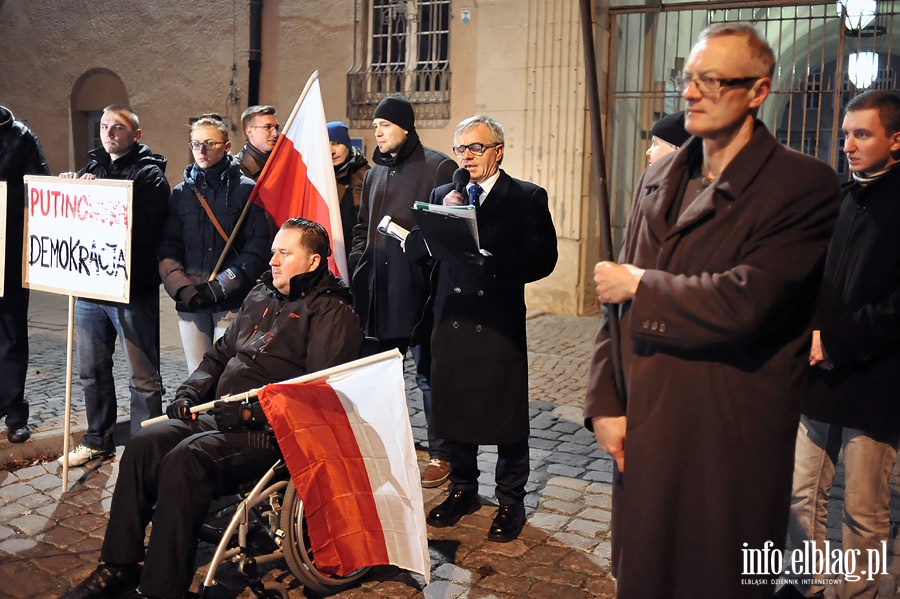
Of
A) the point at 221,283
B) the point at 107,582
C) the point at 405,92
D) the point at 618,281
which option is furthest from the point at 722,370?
the point at 405,92

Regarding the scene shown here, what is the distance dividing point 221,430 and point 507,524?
1.53 m

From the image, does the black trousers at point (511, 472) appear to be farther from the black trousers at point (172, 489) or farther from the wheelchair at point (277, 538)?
the black trousers at point (172, 489)

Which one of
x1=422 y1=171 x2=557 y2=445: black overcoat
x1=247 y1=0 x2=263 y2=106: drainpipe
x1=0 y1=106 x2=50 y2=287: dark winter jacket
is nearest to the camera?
x1=422 y1=171 x2=557 y2=445: black overcoat

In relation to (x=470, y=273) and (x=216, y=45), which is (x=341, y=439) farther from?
(x=216, y=45)

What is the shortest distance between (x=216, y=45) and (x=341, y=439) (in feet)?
36.9

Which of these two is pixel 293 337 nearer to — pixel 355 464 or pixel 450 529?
pixel 355 464

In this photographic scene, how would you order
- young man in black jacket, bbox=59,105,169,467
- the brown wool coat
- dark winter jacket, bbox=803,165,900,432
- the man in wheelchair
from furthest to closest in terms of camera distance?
young man in black jacket, bbox=59,105,169,467, the man in wheelchair, dark winter jacket, bbox=803,165,900,432, the brown wool coat

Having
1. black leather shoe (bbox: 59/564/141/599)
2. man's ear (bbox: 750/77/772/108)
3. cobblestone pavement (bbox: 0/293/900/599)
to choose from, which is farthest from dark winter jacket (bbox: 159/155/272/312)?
man's ear (bbox: 750/77/772/108)

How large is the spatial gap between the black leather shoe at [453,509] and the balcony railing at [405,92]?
26.7 feet

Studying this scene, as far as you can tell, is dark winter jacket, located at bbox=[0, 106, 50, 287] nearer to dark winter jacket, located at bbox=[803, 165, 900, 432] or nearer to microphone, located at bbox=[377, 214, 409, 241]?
microphone, located at bbox=[377, 214, 409, 241]

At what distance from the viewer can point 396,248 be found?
5434 mm

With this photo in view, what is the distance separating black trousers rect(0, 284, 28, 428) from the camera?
6.07m

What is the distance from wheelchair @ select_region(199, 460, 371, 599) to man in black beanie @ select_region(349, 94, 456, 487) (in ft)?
4.96

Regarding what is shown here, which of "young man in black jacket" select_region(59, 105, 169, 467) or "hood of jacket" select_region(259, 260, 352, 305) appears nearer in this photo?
"hood of jacket" select_region(259, 260, 352, 305)
